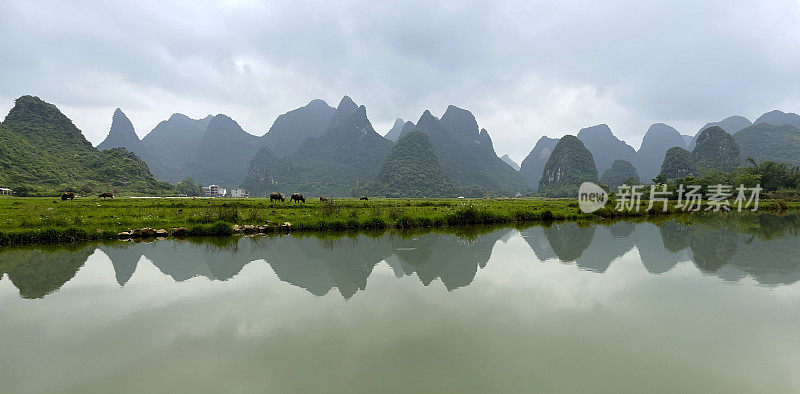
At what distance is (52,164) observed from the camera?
227 ft

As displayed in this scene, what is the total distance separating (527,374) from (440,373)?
1092mm

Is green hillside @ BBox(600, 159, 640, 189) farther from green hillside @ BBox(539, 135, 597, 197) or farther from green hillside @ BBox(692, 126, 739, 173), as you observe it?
green hillside @ BBox(692, 126, 739, 173)

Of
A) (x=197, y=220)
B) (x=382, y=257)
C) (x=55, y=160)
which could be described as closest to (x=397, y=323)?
(x=382, y=257)

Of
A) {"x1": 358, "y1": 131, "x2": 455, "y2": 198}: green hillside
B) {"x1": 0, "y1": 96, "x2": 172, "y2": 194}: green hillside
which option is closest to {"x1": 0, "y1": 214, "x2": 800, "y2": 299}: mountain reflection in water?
{"x1": 0, "y1": 96, "x2": 172, "y2": 194}: green hillside

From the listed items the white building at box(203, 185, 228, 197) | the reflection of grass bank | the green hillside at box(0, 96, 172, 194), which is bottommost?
the reflection of grass bank

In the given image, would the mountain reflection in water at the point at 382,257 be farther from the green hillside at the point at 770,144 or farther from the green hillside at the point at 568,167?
the green hillside at the point at 770,144

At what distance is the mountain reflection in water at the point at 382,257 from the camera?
894 cm

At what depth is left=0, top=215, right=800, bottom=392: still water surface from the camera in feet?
12.9

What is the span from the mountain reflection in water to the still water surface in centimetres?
13

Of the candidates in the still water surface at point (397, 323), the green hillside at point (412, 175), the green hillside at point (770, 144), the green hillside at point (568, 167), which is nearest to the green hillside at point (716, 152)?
the green hillside at point (770, 144)

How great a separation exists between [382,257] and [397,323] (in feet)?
20.4

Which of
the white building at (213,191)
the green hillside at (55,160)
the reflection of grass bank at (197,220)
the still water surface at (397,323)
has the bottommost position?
the still water surface at (397,323)

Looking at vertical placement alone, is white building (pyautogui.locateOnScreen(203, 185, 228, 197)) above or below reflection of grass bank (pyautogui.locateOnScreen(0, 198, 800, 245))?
above

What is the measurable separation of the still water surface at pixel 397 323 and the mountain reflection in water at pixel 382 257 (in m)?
0.13
